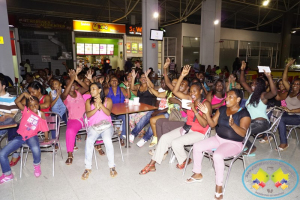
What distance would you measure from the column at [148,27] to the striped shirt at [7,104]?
642 centimetres

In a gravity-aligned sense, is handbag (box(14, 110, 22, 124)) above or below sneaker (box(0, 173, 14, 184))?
above

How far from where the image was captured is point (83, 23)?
1178 cm

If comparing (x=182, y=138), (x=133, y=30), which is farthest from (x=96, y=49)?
(x=182, y=138)

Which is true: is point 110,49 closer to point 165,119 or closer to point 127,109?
point 127,109

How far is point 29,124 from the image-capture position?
310 centimetres

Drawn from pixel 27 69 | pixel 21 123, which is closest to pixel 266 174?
pixel 21 123

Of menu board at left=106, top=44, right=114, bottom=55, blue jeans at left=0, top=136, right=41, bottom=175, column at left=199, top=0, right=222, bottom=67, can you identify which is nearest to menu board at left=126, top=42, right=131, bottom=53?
menu board at left=106, top=44, right=114, bottom=55

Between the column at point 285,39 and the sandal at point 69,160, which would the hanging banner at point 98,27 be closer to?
the sandal at point 69,160

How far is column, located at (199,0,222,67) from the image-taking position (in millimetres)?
11461

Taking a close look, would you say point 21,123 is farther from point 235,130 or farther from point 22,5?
point 22,5

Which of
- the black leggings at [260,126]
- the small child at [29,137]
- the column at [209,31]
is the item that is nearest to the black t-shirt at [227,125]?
the black leggings at [260,126]

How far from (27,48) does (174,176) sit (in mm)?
10759

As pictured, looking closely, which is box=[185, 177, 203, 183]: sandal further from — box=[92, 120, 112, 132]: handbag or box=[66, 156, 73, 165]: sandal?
box=[66, 156, 73, 165]: sandal

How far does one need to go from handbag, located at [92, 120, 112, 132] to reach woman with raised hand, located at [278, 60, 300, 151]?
3165 mm
